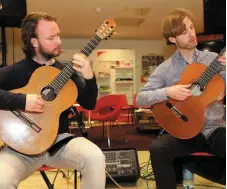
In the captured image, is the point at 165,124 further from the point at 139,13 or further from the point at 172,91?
the point at 139,13

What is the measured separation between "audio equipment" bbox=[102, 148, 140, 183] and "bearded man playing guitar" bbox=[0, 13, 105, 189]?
1064 mm

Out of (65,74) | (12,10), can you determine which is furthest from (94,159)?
(12,10)

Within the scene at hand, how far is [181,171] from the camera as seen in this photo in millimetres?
2555

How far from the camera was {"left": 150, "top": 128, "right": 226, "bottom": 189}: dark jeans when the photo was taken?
1.93 metres

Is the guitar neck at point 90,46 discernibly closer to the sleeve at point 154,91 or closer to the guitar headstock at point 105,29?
the guitar headstock at point 105,29

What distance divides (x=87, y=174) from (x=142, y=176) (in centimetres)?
174

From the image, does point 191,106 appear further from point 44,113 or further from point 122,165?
point 122,165

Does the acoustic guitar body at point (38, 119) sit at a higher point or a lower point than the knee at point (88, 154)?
higher

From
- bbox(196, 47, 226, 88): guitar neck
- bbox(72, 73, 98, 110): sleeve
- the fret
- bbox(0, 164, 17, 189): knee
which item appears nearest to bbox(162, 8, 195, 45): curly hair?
bbox(196, 47, 226, 88): guitar neck

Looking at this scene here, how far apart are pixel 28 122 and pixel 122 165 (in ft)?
4.53

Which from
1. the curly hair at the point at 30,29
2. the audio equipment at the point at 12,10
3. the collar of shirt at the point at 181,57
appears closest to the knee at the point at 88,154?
the curly hair at the point at 30,29

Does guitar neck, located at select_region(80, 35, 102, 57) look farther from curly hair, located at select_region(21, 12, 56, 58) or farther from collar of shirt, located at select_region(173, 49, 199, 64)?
collar of shirt, located at select_region(173, 49, 199, 64)

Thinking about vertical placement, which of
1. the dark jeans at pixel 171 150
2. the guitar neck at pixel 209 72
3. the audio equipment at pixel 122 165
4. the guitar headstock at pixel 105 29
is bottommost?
the audio equipment at pixel 122 165

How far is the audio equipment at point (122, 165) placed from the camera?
283cm
